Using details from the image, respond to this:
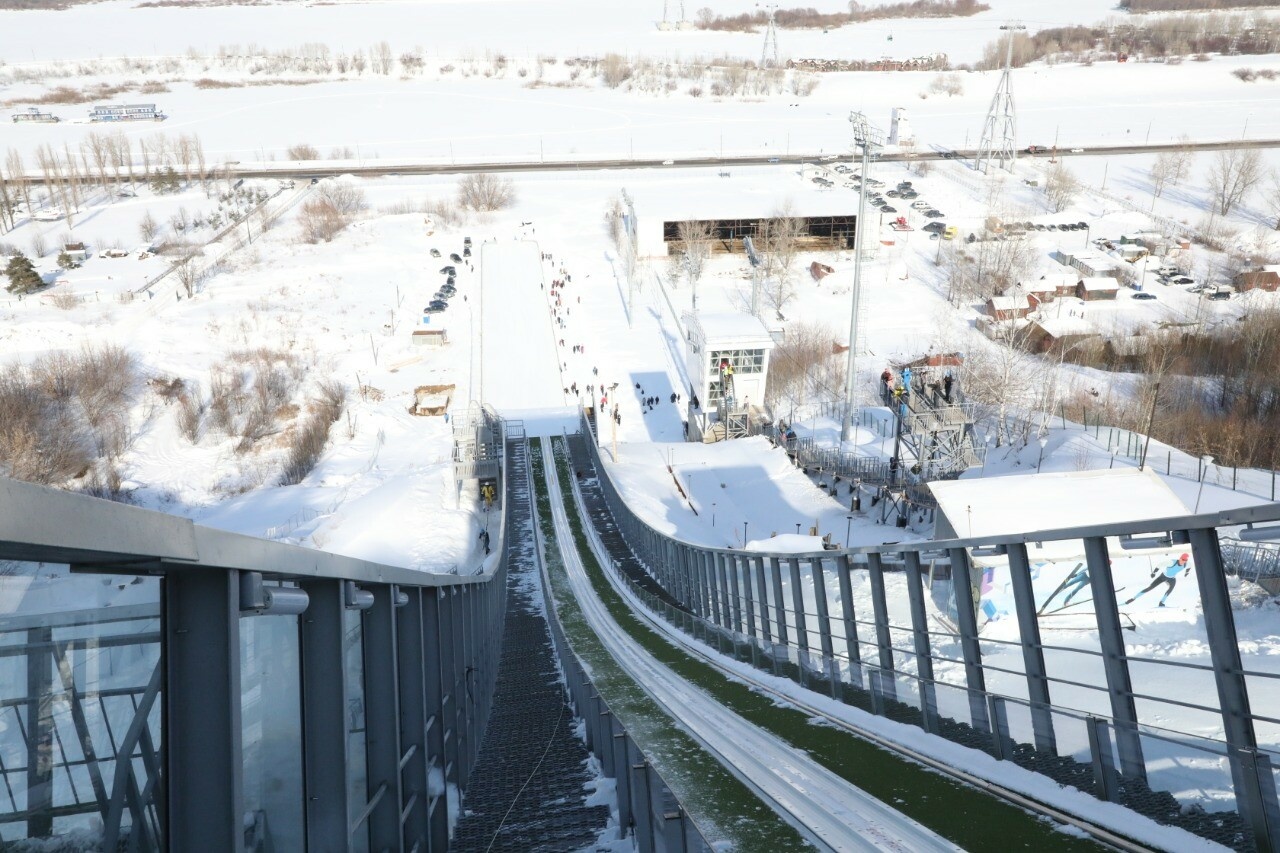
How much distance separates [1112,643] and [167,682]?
4.45 m

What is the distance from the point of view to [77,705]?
8.39ft

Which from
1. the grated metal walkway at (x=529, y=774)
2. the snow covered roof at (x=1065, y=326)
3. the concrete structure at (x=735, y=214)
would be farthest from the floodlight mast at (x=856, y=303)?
the grated metal walkway at (x=529, y=774)

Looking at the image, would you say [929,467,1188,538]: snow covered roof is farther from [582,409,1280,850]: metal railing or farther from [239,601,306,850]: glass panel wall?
[239,601,306,850]: glass panel wall

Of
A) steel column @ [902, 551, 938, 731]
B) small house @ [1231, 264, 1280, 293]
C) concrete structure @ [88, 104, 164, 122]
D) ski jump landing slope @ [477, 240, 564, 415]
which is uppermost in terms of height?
concrete structure @ [88, 104, 164, 122]

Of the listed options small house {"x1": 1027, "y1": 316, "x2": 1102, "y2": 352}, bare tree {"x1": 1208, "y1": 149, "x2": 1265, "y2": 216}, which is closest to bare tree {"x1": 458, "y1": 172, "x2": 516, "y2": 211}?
small house {"x1": 1027, "y1": 316, "x2": 1102, "y2": 352}

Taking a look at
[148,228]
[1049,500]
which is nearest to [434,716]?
[1049,500]

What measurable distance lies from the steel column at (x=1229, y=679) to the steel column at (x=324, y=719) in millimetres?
3739

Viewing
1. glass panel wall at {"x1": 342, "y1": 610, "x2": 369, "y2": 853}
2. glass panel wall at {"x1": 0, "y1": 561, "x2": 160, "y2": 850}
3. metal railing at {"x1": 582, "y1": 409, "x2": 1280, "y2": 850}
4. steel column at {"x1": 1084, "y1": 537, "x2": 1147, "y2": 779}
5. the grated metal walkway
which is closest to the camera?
glass panel wall at {"x1": 0, "y1": 561, "x2": 160, "y2": 850}

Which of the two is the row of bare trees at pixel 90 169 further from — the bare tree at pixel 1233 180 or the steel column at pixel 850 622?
the steel column at pixel 850 622

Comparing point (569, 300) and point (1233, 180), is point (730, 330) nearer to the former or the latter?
point (569, 300)

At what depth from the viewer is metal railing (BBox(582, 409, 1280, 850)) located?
441cm

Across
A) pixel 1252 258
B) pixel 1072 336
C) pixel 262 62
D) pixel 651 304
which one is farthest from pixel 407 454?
pixel 262 62

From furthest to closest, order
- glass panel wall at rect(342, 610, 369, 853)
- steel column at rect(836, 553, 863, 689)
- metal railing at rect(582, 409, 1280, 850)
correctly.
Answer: steel column at rect(836, 553, 863, 689), glass panel wall at rect(342, 610, 369, 853), metal railing at rect(582, 409, 1280, 850)

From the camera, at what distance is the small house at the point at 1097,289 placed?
61.2 metres
